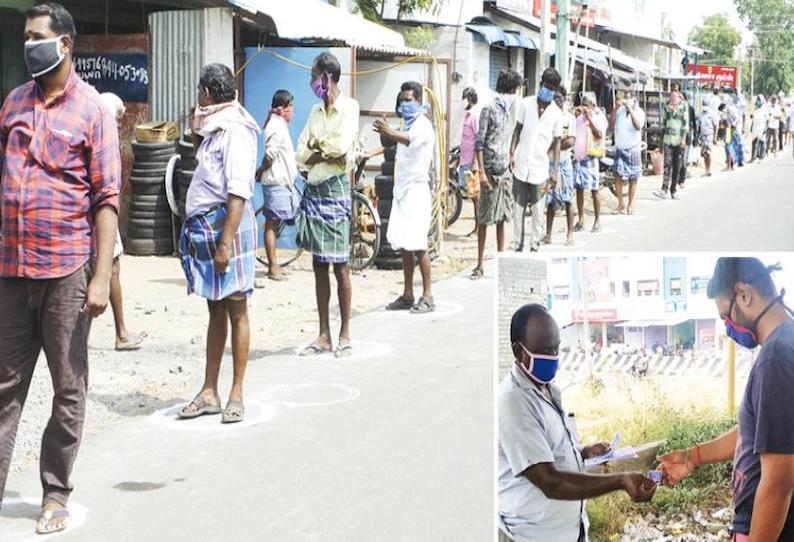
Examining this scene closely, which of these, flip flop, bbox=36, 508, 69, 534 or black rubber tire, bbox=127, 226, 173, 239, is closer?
flip flop, bbox=36, 508, 69, 534

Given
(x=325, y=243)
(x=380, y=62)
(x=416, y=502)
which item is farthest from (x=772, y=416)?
(x=380, y=62)

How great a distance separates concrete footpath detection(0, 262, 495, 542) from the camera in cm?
503

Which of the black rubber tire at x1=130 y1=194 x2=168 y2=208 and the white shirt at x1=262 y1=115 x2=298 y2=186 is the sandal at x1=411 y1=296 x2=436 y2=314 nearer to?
the white shirt at x1=262 y1=115 x2=298 y2=186

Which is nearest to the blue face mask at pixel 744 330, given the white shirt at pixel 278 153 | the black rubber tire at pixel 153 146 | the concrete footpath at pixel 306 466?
the concrete footpath at pixel 306 466

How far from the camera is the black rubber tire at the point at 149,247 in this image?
12.9 meters

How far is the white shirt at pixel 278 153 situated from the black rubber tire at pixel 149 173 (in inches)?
72.1

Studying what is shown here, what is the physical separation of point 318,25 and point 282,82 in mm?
1081

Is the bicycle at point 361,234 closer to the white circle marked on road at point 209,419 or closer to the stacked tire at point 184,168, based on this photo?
the stacked tire at point 184,168

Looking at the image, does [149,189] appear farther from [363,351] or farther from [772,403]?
[772,403]

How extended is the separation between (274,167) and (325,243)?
326cm

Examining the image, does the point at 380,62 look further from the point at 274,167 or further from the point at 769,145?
the point at 769,145

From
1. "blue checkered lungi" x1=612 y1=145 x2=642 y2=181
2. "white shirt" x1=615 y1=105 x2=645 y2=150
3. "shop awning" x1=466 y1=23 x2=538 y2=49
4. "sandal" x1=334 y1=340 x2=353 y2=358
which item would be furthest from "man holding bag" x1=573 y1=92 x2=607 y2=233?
"shop awning" x1=466 y1=23 x2=538 y2=49

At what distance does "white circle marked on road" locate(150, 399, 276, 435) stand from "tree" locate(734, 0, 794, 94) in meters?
91.9

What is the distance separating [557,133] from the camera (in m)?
13.1
